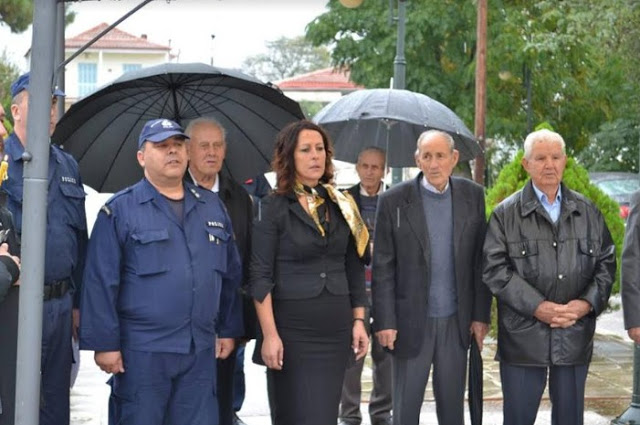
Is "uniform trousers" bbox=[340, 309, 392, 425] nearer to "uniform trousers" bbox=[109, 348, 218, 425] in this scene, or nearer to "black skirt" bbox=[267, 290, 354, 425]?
"black skirt" bbox=[267, 290, 354, 425]

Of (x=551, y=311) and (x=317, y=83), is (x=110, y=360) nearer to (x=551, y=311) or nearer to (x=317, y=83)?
(x=551, y=311)

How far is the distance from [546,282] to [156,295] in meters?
2.16

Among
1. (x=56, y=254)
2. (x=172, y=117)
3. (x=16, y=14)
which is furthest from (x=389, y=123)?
(x=16, y=14)

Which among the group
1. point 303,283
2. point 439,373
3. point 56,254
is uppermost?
point 56,254

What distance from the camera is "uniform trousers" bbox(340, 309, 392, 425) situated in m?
8.01

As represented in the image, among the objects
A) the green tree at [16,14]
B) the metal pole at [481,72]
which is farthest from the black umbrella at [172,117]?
the green tree at [16,14]

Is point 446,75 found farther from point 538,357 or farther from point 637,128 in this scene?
point 538,357

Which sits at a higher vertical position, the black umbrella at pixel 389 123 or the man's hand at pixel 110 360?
the black umbrella at pixel 389 123

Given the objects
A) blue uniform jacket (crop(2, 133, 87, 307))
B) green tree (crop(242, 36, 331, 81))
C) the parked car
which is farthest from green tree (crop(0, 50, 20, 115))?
green tree (crop(242, 36, 331, 81))

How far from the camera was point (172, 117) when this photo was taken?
23.2ft

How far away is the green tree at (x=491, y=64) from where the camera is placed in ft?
92.2

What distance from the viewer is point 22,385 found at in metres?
4.45

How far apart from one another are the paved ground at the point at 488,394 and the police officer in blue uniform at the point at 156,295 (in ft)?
9.13

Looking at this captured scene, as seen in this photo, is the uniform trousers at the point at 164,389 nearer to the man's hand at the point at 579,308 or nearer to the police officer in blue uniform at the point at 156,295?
the police officer in blue uniform at the point at 156,295
